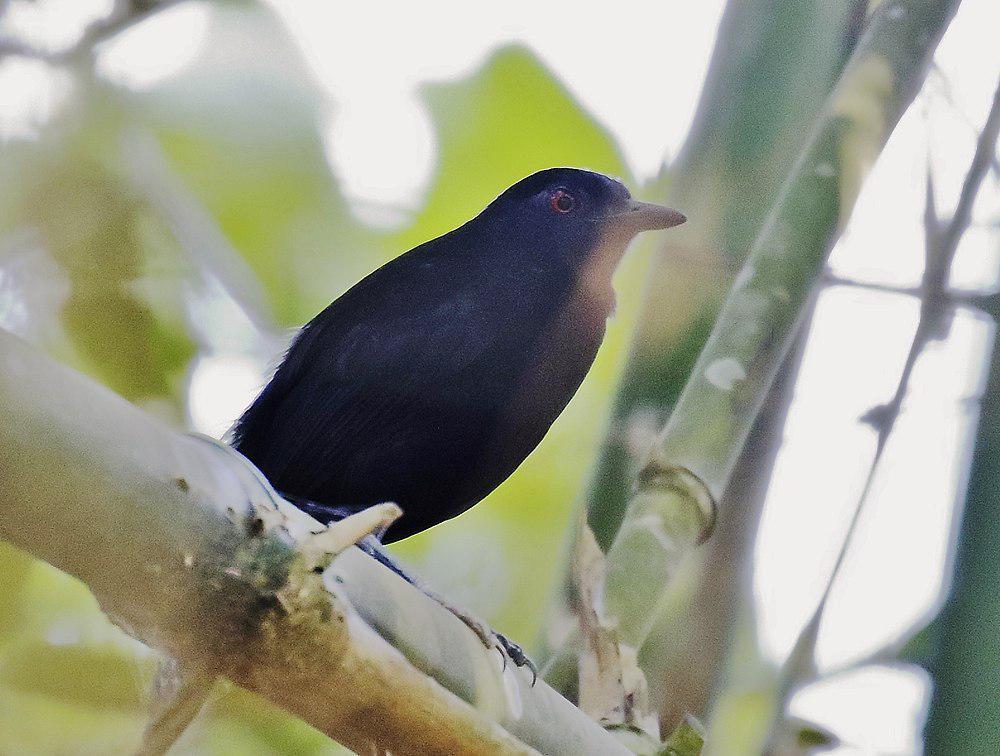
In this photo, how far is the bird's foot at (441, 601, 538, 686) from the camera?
66.4 inches

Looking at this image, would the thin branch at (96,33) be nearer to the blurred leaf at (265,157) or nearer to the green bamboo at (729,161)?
the blurred leaf at (265,157)

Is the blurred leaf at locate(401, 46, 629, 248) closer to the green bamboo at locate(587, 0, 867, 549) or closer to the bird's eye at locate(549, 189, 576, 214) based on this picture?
the bird's eye at locate(549, 189, 576, 214)

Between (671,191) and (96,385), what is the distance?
5.85 feet

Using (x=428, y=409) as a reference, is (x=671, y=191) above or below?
above

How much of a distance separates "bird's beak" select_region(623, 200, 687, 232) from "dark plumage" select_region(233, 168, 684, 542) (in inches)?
7.7

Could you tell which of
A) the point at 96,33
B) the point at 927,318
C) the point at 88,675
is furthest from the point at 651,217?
the point at 88,675

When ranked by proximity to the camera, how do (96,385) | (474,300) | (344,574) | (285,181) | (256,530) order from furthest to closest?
(474,300)
(285,181)
(344,574)
(256,530)
(96,385)

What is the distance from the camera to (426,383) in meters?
2.22

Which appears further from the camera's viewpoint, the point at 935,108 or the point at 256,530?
the point at 935,108

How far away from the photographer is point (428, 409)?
221 cm

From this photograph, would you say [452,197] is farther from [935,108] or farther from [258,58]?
[935,108]

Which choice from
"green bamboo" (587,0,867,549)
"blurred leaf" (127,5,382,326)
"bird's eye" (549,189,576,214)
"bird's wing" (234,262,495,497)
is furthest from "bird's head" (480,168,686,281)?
"blurred leaf" (127,5,382,326)

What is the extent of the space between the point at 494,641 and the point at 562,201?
3.85ft

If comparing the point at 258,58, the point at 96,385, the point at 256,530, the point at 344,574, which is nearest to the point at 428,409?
the point at 258,58
